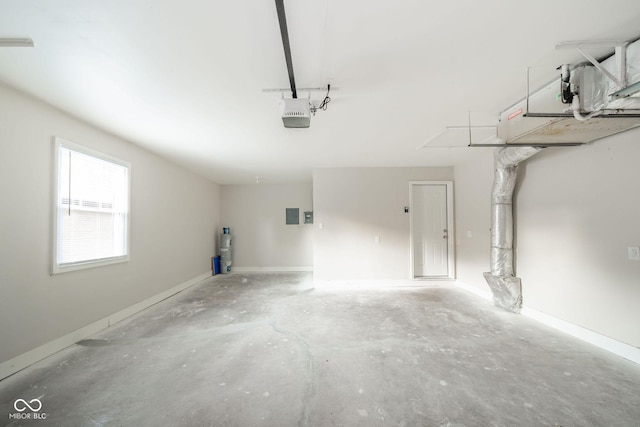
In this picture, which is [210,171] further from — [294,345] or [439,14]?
[439,14]

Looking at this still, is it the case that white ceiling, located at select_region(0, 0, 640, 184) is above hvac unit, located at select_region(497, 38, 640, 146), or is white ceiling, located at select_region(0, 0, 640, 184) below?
above

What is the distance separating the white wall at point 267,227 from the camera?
6590 millimetres

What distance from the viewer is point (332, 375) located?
197 cm

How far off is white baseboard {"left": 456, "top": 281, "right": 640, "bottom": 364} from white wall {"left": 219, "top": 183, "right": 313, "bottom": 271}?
4741mm

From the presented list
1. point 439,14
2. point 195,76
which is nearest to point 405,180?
point 439,14

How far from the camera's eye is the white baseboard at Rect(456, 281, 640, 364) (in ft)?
7.07

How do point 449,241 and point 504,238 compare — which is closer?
point 504,238

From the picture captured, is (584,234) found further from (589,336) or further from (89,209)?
(89,209)

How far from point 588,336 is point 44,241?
5704 mm

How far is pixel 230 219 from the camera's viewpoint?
6.64 meters

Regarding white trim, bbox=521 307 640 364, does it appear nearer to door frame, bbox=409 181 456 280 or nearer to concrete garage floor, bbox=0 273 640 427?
concrete garage floor, bbox=0 273 640 427

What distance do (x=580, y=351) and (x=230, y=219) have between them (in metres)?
6.83

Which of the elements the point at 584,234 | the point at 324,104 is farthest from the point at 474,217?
the point at 324,104

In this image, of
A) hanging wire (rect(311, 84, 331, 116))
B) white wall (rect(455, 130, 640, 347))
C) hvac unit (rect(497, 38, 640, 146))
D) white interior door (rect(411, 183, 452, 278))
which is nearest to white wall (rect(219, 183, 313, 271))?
white interior door (rect(411, 183, 452, 278))
